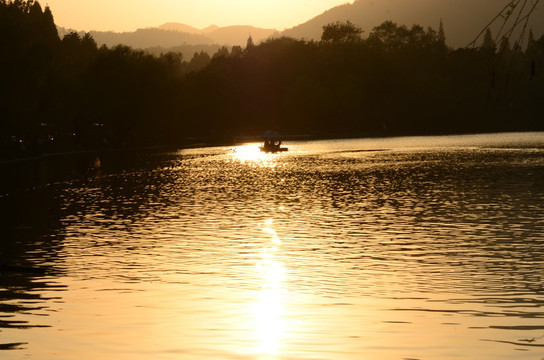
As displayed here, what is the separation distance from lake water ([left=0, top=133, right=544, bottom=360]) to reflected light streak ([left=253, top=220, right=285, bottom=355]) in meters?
0.04

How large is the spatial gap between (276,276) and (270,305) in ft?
14.7

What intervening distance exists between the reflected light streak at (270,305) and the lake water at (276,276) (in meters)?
0.04

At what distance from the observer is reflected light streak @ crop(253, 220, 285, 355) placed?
17703mm

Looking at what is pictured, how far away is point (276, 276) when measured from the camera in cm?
2614

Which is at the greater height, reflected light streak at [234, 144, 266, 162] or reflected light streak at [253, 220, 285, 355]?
reflected light streak at [253, 220, 285, 355]

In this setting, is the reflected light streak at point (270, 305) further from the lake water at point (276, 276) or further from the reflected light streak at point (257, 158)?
the reflected light streak at point (257, 158)

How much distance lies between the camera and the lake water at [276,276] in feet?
57.8

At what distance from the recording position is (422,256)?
29.5 metres

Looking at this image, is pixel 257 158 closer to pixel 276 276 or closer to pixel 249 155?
pixel 249 155

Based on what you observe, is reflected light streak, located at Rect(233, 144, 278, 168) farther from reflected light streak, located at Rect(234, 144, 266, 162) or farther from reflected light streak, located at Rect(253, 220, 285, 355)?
reflected light streak, located at Rect(253, 220, 285, 355)

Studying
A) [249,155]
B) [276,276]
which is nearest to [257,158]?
[249,155]

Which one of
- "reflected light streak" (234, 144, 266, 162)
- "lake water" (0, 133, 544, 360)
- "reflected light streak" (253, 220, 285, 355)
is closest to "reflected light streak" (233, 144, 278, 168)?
"reflected light streak" (234, 144, 266, 162)

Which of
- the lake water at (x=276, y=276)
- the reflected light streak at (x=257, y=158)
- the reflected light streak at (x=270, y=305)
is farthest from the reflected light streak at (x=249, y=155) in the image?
the reflected light streak at (x=270, y=305)

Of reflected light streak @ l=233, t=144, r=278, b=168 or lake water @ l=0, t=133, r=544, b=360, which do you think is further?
reflected light streak @ l=233, t=144, r=278, b=168
